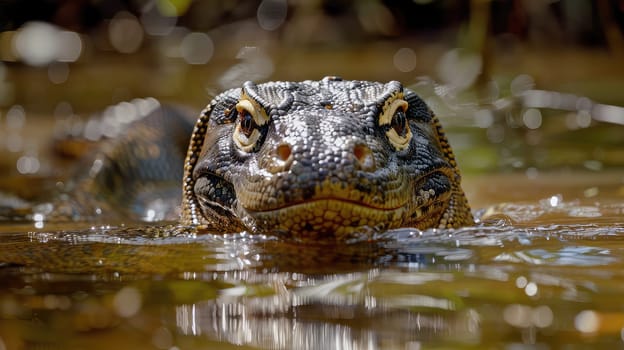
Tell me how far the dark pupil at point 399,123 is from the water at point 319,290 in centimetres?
56

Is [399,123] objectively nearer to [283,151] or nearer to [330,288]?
[283,151]

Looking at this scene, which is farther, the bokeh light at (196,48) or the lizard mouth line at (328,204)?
the bokeh light at (196,48)

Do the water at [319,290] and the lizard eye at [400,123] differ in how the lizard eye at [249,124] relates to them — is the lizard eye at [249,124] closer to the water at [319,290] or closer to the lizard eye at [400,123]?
the water at [319,290]

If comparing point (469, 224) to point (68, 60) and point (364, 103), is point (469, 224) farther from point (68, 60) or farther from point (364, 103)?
point (68, 60)

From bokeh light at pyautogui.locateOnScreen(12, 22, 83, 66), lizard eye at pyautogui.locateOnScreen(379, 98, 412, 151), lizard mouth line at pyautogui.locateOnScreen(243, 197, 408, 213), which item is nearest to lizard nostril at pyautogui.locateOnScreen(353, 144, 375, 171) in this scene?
lizard mouth line at pyautogui.locateOnScreen(243, 197, 408, 213)

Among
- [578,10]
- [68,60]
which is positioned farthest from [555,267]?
[68,60]

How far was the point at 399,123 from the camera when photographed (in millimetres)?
4465

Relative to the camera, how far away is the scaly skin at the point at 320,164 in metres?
3.66

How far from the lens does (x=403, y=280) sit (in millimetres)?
3250

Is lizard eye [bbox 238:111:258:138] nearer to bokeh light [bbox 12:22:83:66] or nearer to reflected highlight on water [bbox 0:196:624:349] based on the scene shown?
reflected highlight on water [bbox 0:196:624:349]

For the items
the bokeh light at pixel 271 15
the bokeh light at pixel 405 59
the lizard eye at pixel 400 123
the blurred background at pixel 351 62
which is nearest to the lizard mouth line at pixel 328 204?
the lizard eye at pixel 400 123

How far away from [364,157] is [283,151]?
0.32 meters

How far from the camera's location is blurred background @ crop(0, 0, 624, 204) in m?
9.30

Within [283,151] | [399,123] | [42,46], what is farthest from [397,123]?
[42,46]
